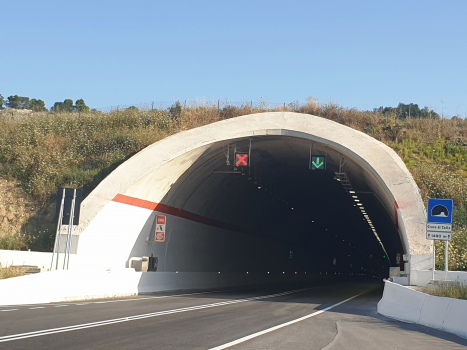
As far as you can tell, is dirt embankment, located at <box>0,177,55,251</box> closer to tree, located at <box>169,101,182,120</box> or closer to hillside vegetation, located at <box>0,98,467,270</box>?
hillside vegetation, located at <box>0,98,467,270</box>

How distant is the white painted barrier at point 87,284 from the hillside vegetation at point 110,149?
5.09 metres

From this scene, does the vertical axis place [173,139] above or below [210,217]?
above

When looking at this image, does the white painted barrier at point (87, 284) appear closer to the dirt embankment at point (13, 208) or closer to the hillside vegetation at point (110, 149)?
the hillside vegetation at point (110, 149)

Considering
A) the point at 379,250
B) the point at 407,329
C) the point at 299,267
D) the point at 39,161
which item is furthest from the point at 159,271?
the point at 379,250

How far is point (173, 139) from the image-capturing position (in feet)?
94.7

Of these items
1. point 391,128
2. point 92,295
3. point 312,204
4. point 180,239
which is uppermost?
point 391,128

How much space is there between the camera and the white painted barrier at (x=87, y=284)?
1973 centimetres

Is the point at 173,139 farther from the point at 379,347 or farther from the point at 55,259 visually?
the point at 379,347

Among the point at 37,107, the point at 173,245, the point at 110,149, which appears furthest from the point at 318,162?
the point at 37,107

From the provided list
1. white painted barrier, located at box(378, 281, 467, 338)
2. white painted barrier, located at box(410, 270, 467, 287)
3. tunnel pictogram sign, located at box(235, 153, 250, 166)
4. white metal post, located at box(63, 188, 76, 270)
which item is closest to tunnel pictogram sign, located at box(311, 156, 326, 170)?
tunnel pictogram sign, located at box(235, 153, 250, 166)

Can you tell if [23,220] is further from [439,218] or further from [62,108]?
[62,108]

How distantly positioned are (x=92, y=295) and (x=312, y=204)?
3106 cm

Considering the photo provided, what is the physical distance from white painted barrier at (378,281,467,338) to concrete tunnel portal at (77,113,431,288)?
10.3 ft

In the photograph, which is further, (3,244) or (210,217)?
(210,217)
